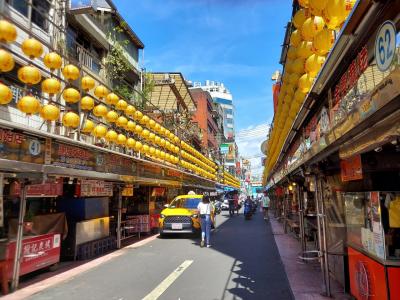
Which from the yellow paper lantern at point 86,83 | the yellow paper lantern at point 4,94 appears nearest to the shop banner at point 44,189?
the yellow paper lantern at point 4,94

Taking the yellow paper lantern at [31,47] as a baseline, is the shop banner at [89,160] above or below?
below

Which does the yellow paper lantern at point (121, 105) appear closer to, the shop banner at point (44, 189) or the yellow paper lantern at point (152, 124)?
the yellow paper lantern at point (152, 124)

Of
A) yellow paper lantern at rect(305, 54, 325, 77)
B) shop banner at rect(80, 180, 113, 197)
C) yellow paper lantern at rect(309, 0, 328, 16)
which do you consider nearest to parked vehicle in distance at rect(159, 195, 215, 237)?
shop banner at rect(80, 180, 113, 197)

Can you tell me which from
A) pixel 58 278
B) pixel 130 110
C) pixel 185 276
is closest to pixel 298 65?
pixel 185 276

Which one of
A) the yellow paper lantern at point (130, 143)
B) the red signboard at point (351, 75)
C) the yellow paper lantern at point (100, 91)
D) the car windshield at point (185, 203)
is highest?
the yellow paper lantern at point (100, 91)

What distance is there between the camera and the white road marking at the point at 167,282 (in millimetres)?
6996

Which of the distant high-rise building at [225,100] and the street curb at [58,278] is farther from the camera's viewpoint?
the distant high-rise building at [225,100]

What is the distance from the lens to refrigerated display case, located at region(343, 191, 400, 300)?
188 inches

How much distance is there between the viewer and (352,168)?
18.3 ft

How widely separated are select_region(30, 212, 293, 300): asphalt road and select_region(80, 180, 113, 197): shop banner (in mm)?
2271

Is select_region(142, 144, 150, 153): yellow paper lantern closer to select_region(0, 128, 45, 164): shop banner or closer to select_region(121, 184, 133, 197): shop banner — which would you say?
select_region(121, 184, 133, 197): shop banner

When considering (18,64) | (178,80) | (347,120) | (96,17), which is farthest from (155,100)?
(347,120)

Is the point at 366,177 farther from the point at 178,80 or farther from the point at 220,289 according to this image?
the point at 178,80

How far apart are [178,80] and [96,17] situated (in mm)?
19127
